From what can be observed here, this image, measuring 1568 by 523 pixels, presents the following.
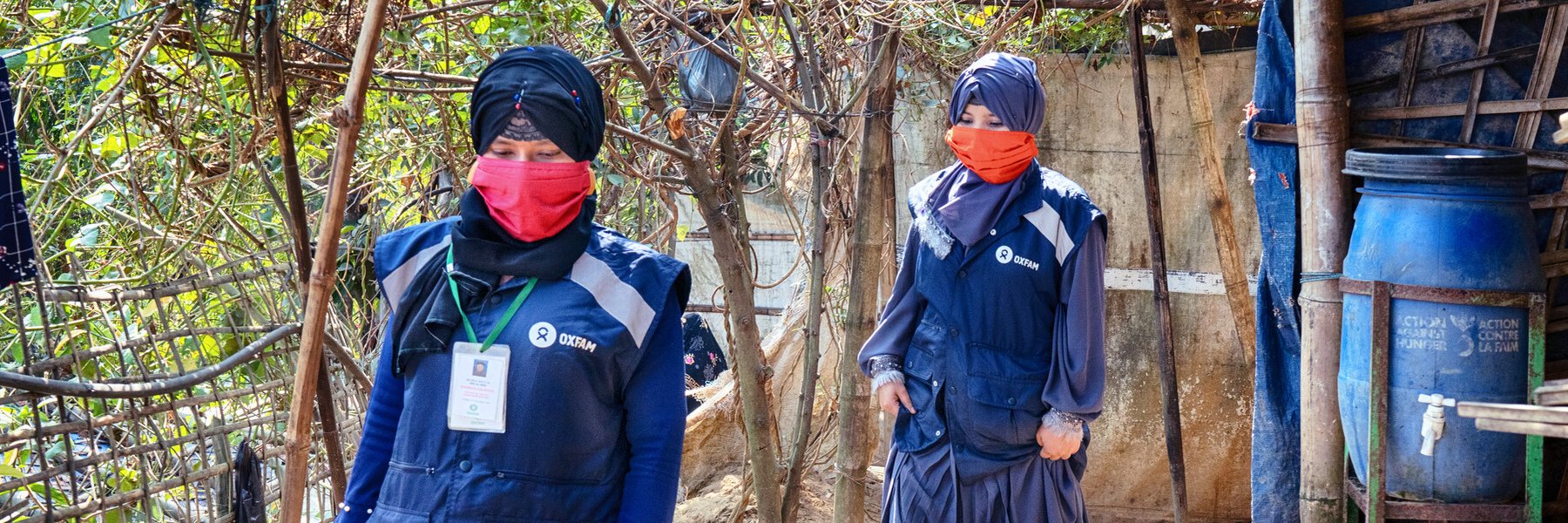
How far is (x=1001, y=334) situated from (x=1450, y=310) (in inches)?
47.9

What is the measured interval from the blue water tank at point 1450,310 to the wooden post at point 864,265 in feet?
4.89

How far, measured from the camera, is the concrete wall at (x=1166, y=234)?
526cm

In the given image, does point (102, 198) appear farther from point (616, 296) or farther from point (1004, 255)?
point (1004, 255)

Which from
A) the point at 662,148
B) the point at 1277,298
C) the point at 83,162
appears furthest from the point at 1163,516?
the point at 83,162

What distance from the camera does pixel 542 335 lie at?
6.22 feet

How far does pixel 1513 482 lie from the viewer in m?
3.22

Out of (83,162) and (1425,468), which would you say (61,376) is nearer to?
(83,162)

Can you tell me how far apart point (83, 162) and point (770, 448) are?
7.99 feet

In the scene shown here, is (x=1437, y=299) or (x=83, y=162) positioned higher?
(x=83, y=162)

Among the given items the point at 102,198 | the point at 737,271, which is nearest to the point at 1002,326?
the point at 737,271

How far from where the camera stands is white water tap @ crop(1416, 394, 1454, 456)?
314 centimetres

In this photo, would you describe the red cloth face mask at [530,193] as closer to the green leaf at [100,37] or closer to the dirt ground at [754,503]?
the green leaf at [100,37]

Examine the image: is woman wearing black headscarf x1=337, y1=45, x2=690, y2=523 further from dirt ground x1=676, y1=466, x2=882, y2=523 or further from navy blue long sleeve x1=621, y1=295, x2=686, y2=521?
dirt ground x1=676, y1=466, x2=882, y2=523

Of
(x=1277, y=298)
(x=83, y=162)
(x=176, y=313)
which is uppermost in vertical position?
(x=83, y=162)
